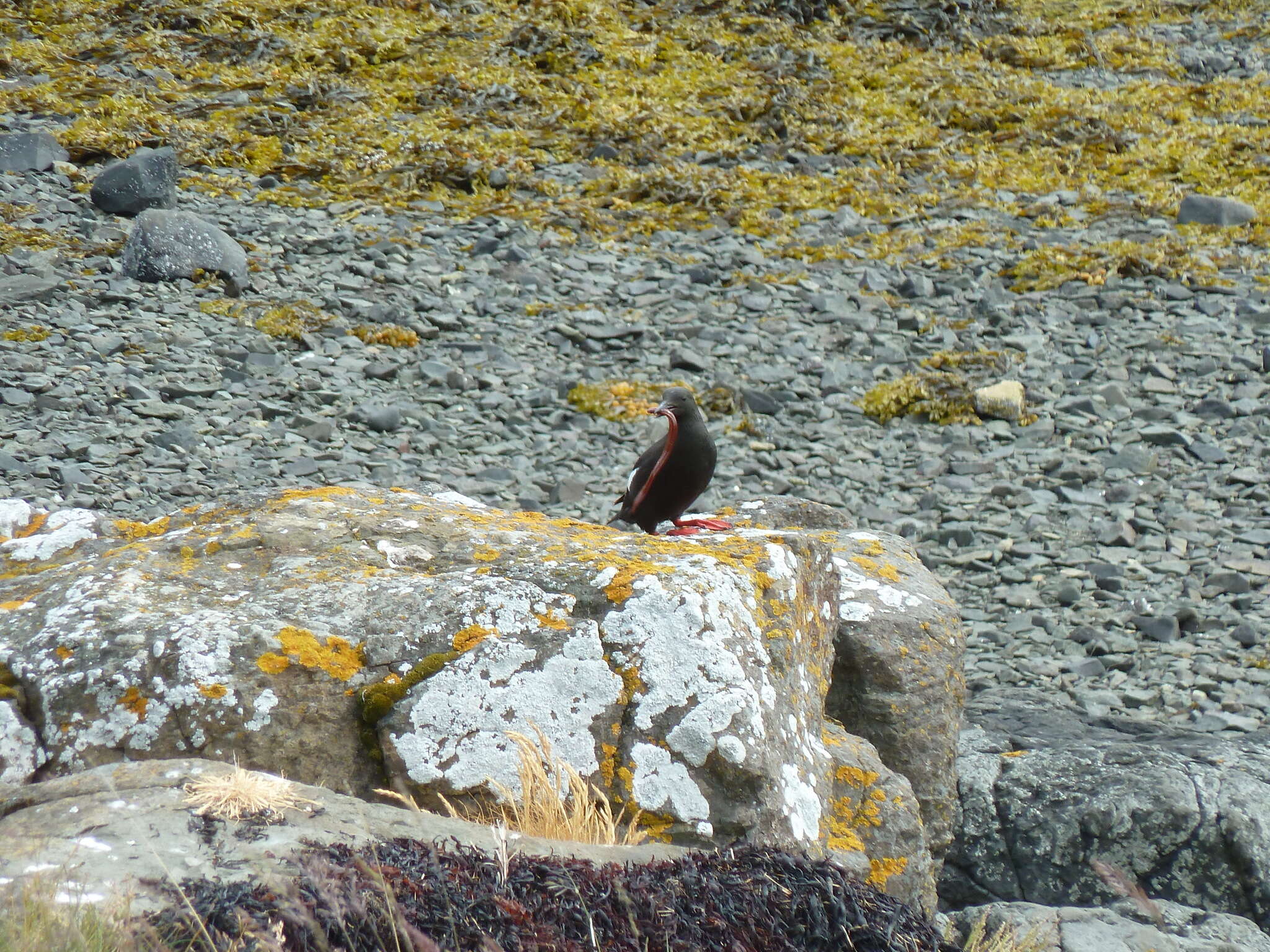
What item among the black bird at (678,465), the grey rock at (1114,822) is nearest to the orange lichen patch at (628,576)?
the black bird at (678,465)

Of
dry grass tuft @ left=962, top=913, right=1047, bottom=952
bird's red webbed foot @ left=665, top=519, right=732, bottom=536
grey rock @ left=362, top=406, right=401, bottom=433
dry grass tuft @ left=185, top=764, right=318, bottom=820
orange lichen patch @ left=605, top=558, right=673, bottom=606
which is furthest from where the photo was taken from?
grey rock @ left=362, top=406, right=401, bottom=433

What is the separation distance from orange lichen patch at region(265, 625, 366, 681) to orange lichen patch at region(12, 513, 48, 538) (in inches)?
76.8

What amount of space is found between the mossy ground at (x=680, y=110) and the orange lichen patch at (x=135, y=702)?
11237 millimetres

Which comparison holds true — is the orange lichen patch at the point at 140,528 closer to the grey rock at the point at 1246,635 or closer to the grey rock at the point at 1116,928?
the grey rock at the point at 1116,928

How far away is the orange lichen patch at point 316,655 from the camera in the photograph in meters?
4.35

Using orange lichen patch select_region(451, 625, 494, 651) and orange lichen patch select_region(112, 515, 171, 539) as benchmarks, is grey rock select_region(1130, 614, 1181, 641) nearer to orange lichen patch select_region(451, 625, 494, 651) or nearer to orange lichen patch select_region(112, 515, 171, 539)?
orange lichen patch select_region(451, 625, 494, 651)

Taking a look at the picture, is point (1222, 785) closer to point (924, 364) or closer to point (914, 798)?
point (914, 798)

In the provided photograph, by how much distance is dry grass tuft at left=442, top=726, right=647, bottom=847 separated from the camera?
381cm

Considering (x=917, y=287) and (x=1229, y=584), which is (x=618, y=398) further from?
(x=1229, y=584)

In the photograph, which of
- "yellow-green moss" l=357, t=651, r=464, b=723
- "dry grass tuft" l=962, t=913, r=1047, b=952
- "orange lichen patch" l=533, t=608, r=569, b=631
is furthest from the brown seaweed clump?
"orange lichen patch" l=533, t=608, r=569, b=631

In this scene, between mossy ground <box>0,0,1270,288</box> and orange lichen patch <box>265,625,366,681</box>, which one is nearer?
orange lichen patch <box>265,625,366,681</box>

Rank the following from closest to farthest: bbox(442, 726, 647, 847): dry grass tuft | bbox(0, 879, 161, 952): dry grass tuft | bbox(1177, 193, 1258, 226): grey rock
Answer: bbox(0, 879, 161, 952): dry grass tuft, bbox(442, 726, 647, 847): dry grass tuft, bbox(1177, 193, 1258, 226): grey rock

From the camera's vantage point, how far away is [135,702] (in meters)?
4.17

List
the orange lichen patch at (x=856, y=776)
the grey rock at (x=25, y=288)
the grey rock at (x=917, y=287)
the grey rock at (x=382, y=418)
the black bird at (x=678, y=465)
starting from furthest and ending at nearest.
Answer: the grey rock at (x=917, y=287) → the grey rock at (x=25, y=288) → the grey rock at (x=382, y=418) → the black bird at (x=678, y=465) → the orange lichen patch at (x=856, y=776)
